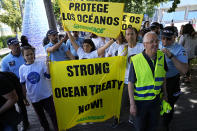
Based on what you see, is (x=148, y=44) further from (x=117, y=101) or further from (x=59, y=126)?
(x=59, y=126)

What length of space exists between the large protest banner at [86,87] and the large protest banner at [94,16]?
60 centimetres

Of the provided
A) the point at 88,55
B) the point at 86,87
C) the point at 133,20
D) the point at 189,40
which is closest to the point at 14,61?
the point at 88,55

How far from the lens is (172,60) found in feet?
8.48

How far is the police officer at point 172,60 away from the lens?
260cm

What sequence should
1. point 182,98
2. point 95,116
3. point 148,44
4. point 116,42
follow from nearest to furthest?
point 148,44
point 95,116
point 116,42
point 182,98

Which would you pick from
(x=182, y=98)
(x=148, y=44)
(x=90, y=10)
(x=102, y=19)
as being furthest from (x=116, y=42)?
(x=182, y=98)

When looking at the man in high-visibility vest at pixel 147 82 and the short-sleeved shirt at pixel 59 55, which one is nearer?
the man in high-visibility vest at pixel 147 82

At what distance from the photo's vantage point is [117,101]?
347 cm

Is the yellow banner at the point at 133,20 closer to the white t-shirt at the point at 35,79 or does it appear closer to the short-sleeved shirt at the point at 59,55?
the short-sleeved shirt at the point at 59,55

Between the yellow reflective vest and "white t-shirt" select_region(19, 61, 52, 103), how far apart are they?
5.66ft

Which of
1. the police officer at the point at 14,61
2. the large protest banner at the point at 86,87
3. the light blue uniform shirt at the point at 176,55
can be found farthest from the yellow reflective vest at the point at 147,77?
the police officer at the point at 14,61

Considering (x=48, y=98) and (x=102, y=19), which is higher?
(x=102, y=19)

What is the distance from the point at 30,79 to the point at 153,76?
83.9 inches

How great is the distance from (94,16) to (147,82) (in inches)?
68.2
